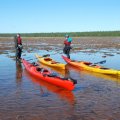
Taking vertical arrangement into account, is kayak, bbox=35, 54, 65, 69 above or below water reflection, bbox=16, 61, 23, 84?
above

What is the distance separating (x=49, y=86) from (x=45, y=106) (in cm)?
377

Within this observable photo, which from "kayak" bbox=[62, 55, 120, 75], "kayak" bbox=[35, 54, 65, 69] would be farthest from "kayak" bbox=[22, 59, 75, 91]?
"kayak" bbox=[62, 55, 120, 75]

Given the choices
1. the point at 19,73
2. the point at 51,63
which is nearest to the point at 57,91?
the point at 19,73

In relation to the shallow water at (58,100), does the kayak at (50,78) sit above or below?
above

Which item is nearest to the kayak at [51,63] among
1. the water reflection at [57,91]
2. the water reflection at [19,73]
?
the water reflection at [19,73]

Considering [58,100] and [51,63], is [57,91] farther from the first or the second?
[51,63]

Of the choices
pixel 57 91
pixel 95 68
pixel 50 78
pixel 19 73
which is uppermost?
pixel 50 78

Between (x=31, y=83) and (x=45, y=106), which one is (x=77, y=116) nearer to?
(x=45, y=106)

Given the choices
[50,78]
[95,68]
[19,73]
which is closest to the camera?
[50,78]

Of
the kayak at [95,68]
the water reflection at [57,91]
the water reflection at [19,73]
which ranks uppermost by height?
the kayak at [95,68]

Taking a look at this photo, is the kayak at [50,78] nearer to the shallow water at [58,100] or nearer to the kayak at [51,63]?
the shallow water at [58,100]

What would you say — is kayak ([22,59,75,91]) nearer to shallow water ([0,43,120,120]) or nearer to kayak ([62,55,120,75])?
shallow water ([0,43,120,120])

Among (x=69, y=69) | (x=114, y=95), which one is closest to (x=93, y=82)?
(x=114, y=95)

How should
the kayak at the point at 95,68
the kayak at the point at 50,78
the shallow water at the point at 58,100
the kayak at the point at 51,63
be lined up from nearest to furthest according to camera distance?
1. the shallow water at the point at 58,100
2. the kayak at the point at 50,78
3. the kayak at the point at 95,68
4. the kayak at the point at 51,63
